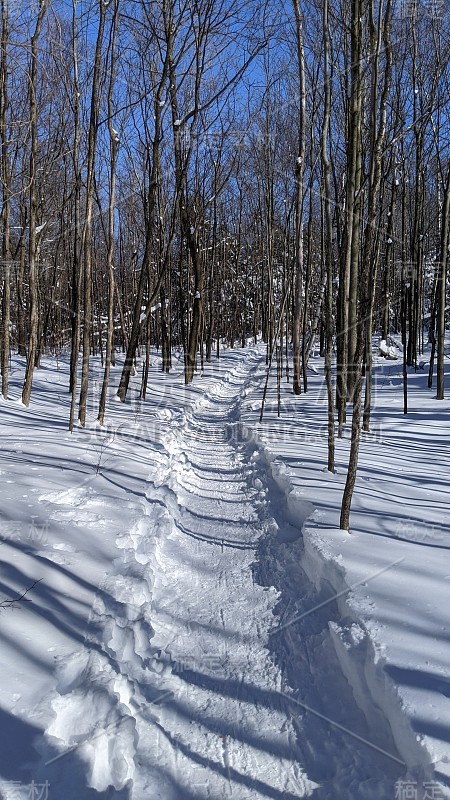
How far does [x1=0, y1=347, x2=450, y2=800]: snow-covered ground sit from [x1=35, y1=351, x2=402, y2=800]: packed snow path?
0.01 meters

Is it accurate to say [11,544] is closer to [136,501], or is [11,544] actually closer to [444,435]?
[136,501]

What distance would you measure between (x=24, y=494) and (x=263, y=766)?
140 inches

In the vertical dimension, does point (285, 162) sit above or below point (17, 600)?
above

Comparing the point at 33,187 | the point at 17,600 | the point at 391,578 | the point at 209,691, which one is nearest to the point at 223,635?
the point at 209,691

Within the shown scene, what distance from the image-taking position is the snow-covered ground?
228 centimetres

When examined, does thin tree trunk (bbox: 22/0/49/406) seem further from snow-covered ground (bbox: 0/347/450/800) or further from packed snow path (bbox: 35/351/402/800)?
packed snow path (bbox: 35/351/402/800)

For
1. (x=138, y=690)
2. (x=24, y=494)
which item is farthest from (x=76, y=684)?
(x=24, y=494)

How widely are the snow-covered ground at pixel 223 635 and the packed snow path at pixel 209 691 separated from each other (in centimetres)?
1

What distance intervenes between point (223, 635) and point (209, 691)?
0.56m

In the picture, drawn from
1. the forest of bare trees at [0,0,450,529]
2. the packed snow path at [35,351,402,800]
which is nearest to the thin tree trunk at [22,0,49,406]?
the forest of bare trees at [0,0,450,529]

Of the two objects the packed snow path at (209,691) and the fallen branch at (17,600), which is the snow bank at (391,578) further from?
the fallen branch at (17,600)

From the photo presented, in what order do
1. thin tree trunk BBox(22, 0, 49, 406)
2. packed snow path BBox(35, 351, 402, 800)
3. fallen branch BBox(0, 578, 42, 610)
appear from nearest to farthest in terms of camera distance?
packed snow path BBox(35, 351, 402, 800), fallen branch BBox(0, 578, 42, 610), thin tree trunk BBox(22, 0, 49, 406)

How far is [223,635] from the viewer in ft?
11.2

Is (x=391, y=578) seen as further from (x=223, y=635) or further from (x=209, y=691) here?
(x=209, y=691)
